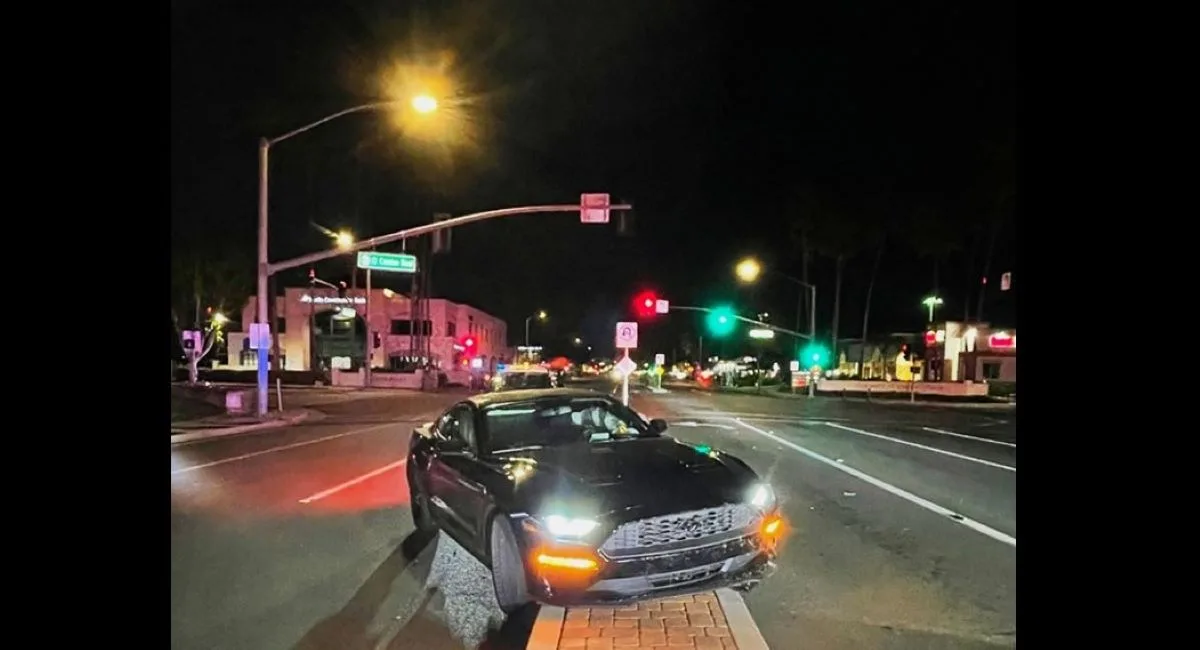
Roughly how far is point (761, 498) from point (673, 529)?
0.80m

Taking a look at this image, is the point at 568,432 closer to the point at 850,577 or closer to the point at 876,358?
the point at 850,577

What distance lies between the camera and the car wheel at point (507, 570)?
557cm

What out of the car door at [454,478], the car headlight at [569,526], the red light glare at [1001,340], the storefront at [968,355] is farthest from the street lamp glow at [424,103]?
the red light glare at [1001,340]

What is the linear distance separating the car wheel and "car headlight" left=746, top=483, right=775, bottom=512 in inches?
59.4

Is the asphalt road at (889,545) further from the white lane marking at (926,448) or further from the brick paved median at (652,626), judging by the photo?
the brick paved median at (652,626)

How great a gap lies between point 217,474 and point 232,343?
192ft

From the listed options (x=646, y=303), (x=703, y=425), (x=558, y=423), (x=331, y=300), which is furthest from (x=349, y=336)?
(x=558, y=423)

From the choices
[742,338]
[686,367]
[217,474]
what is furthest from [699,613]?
[686,367]

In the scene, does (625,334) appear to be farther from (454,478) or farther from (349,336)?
(349,336)

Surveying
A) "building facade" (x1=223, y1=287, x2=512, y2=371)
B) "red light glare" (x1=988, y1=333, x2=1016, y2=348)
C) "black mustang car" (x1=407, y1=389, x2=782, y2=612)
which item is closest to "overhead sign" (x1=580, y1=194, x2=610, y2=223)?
"black mustang car" (x1=407, y1=389, x2=782, y2=612)

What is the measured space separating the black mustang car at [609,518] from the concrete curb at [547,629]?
16 cm

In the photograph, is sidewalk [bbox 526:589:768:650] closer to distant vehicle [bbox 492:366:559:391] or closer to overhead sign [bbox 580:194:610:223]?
overhead sign [bbox 580:194:610:223]

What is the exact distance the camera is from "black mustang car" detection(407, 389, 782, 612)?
5207mm

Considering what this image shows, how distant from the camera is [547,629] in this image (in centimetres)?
524
